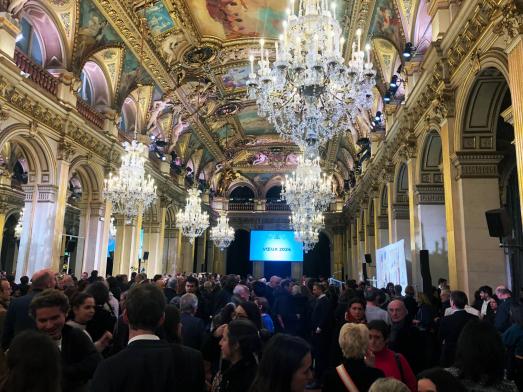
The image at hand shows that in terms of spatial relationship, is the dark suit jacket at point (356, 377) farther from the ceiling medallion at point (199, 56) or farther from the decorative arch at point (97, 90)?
the ceiling medallion at point (199, 56)

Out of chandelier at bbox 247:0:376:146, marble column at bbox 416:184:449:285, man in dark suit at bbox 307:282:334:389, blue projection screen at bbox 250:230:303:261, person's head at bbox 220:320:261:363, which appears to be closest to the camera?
person's head at bbox 220:320:261:363

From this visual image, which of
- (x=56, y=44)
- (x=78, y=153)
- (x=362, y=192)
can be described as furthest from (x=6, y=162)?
(x=362, y=192)

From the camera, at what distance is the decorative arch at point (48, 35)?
416 inches

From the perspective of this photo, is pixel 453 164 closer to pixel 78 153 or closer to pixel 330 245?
pixel 78 153

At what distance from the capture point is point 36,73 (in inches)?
415

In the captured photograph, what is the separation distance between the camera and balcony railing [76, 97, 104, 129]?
12.5m

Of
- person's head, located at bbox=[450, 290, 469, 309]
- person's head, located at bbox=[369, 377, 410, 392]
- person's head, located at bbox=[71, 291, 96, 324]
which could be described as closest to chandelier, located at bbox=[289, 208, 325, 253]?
person's head, located at bbox=[450, 290, 469, 309]

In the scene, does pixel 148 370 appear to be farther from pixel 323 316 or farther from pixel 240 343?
pixel 323 316

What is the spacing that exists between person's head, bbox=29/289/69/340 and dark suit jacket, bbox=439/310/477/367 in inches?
132

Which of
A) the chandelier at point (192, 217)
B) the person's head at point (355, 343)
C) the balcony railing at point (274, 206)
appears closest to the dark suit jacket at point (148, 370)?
the person's head at point (355, 343)

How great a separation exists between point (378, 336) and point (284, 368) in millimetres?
1512

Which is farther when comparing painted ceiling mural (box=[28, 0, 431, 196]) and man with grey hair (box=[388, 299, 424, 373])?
painted ceiling mural (box=[28, 0, 431, 196])

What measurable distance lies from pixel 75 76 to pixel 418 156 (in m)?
9.15

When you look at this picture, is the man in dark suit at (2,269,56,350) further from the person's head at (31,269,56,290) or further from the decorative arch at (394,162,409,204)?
the decorative arch at (394,162,409,204)
